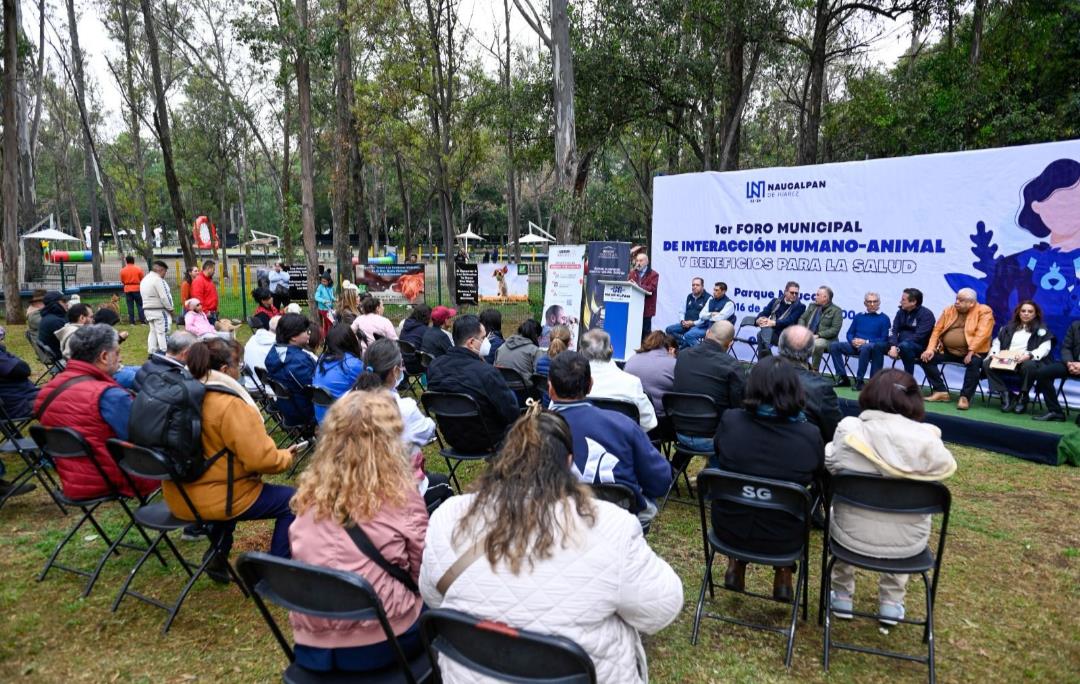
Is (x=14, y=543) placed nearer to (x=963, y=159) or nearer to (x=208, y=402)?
(x=208, y=402)

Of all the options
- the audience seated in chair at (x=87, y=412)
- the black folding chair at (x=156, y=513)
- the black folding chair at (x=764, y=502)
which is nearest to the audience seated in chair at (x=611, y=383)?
the black folding chair at (x=764, y=502)

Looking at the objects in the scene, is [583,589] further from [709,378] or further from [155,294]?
[155,294]

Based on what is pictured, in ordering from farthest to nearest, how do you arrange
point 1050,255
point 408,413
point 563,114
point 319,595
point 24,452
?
point 563,114 < point 1050,255 < point 24,452 < point 408,413 < point 319,595

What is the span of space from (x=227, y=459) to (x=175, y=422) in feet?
1.02

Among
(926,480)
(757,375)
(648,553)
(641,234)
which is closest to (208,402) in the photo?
(648,553)

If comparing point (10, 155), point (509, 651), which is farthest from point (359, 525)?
point (10, 155)

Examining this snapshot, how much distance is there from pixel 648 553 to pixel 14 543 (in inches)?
181

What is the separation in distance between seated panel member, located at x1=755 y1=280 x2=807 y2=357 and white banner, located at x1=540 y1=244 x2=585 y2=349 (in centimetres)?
273

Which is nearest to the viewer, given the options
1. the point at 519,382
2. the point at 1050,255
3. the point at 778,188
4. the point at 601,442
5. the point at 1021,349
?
the point at 601,442

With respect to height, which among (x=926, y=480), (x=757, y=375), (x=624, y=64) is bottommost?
(x=926, y=480)

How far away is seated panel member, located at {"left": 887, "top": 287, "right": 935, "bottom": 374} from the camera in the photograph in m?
7.80

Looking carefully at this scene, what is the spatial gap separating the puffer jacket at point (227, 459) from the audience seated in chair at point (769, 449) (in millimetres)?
2206

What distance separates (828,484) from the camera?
10.7 feet

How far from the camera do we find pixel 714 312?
993 centimetres
